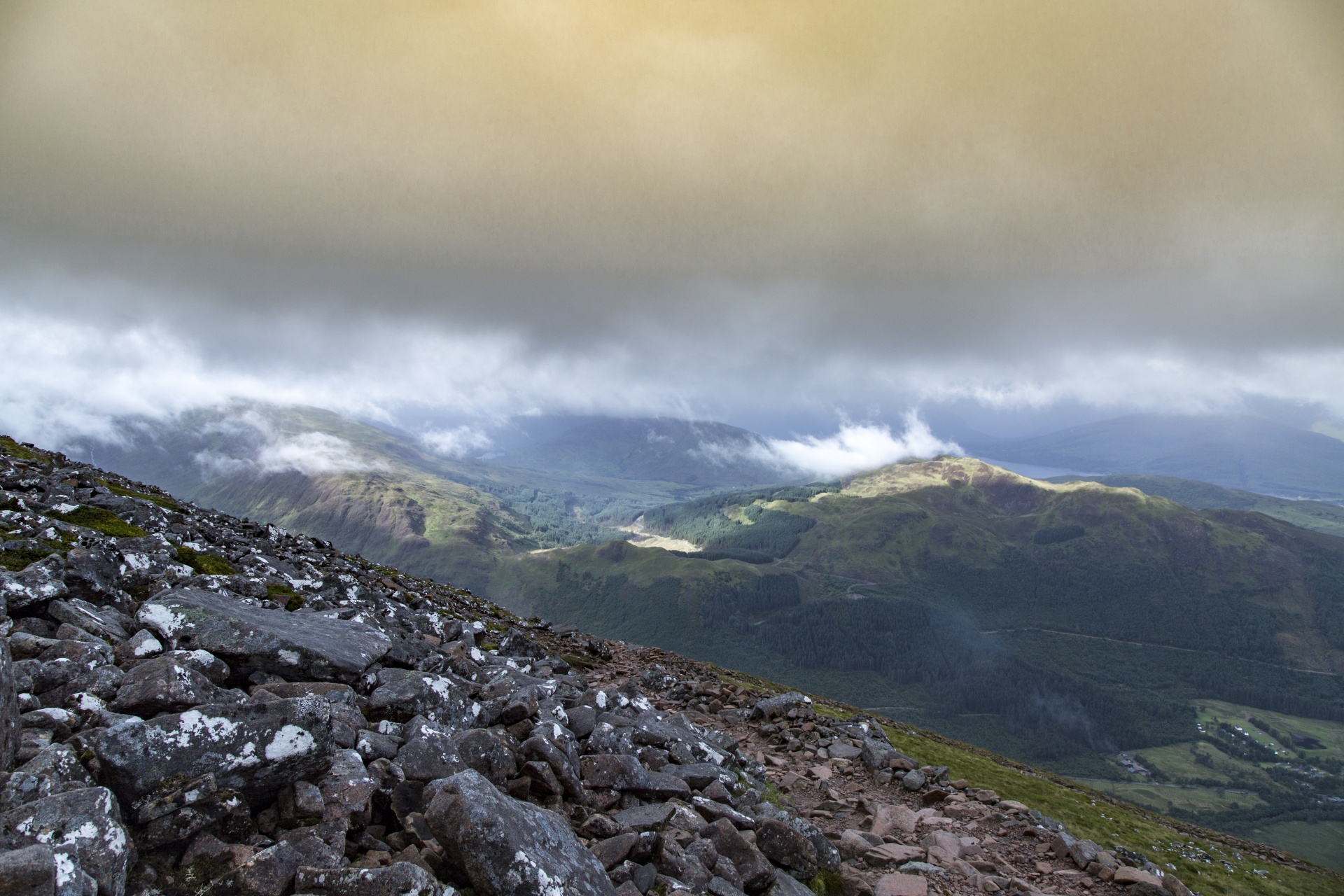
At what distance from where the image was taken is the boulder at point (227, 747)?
22.6 ft

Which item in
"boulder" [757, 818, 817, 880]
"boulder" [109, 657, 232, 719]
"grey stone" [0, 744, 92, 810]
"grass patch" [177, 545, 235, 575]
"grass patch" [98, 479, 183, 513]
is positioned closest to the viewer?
"grey stone" [0, 744, 92, 810]

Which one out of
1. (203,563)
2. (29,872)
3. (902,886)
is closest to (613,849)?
(29,872)

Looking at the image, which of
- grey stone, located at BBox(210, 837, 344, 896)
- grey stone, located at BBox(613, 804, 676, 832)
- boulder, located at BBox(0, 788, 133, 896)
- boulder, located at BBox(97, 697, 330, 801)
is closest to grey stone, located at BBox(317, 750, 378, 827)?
boulder, located at BBox(97, 697, 330, 801)

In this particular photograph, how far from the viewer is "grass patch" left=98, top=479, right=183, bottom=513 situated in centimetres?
3634

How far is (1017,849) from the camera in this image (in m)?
16.3

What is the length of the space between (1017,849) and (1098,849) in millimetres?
2559

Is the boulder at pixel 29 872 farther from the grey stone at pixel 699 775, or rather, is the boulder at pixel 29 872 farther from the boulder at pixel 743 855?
the grey stone at pixel 699 775

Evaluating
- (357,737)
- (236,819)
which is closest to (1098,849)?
(357,737)

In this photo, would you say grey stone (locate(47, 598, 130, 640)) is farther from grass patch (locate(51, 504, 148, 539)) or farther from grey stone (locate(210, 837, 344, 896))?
grass patch (locate(51, 504, 148, 539))

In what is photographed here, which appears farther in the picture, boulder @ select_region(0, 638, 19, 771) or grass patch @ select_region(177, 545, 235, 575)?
grass patch @ select_region(177, 545, 235, 575)

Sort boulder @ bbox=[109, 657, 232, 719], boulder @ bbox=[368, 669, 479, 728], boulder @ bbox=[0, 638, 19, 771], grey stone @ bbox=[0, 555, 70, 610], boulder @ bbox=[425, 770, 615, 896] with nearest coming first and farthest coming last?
boulder @ bbox=[0, 638, 19, 771]
boulder @ bbox=[425, 770, 615, 896]
boulder @ bbox=[109, 657, 232, 719]
grey stone @ bbox=[0, 555, 70, 610]
boulder @ bbox=[368, 669, 479, 728]

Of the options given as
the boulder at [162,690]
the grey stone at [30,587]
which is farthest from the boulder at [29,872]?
the grey stone at [30,587]

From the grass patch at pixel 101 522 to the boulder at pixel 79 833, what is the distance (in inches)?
881

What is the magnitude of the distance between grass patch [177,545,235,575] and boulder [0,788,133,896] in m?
15.5
